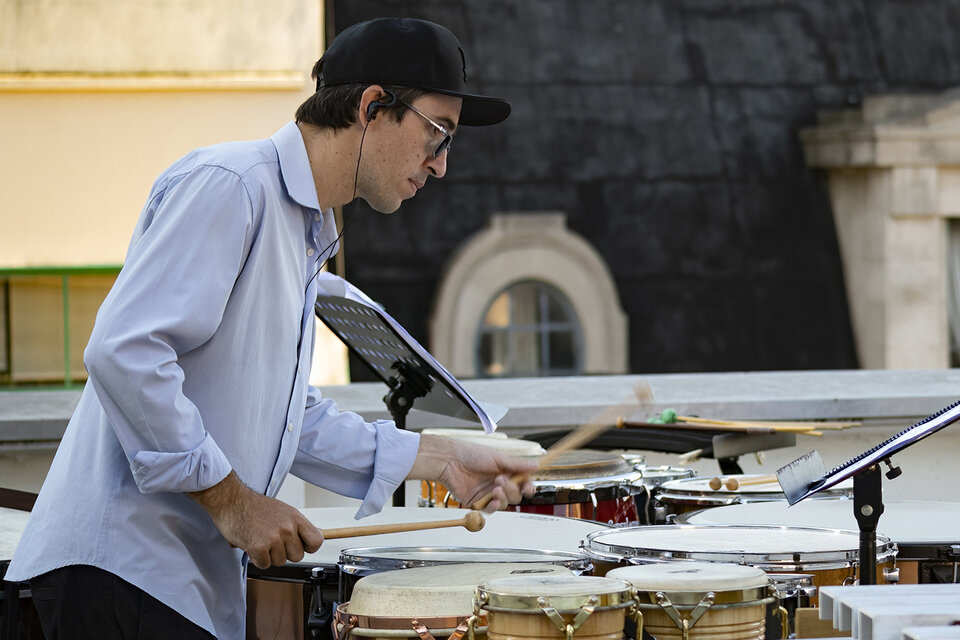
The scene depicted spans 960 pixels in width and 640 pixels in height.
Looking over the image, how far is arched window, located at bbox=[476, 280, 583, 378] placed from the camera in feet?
30.1

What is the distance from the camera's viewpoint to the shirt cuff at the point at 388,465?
7.68 feet

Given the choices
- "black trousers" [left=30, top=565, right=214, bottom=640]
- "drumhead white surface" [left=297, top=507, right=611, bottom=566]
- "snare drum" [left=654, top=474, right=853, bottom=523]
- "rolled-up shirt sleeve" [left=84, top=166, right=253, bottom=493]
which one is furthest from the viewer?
"snare drum" [left=654, top=474, right=853, bottom=523]

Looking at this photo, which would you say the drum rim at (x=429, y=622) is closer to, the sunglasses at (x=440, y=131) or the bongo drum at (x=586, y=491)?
the sunglasses at (x=440, y=131)

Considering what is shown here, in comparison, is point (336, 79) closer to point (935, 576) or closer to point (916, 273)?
point (935, 576)

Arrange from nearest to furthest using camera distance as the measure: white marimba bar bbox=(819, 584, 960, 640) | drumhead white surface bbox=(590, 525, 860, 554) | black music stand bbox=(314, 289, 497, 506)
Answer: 1. white marimba bar bbox=(819, 584, 960, 640)
2. drumhead white surface bbox=(590, 525, 860, 554)
3. black music stand bbox=(314, 289, 497, 506)

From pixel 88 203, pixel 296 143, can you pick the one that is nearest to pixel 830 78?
pixel 88 203

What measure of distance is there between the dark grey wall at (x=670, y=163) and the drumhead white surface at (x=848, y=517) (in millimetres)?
6067

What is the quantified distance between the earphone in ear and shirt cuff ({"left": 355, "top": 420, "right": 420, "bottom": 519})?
577mm

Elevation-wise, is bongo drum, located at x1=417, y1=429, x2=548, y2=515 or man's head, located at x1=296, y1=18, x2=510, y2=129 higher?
man's head, located at x1=296, y1=18, x2=510, y2=129

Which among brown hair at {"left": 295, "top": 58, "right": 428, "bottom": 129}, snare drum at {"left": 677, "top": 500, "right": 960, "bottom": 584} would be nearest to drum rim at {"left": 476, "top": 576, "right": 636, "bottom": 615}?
brown hair at {"left": 295, "top": 58, "right": 428, "bottom": 129}

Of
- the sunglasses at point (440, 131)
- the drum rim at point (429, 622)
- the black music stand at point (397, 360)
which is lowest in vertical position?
the drum rim at point (429, 622)

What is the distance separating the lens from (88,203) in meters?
8.18

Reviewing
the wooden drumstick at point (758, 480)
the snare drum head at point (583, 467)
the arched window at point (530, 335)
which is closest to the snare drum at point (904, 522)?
the wooden drumstick at point (758, 480)

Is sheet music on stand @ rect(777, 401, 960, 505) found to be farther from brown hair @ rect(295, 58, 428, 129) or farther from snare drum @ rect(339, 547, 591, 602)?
brown hair @ rect(295, 58, 428, 129)
